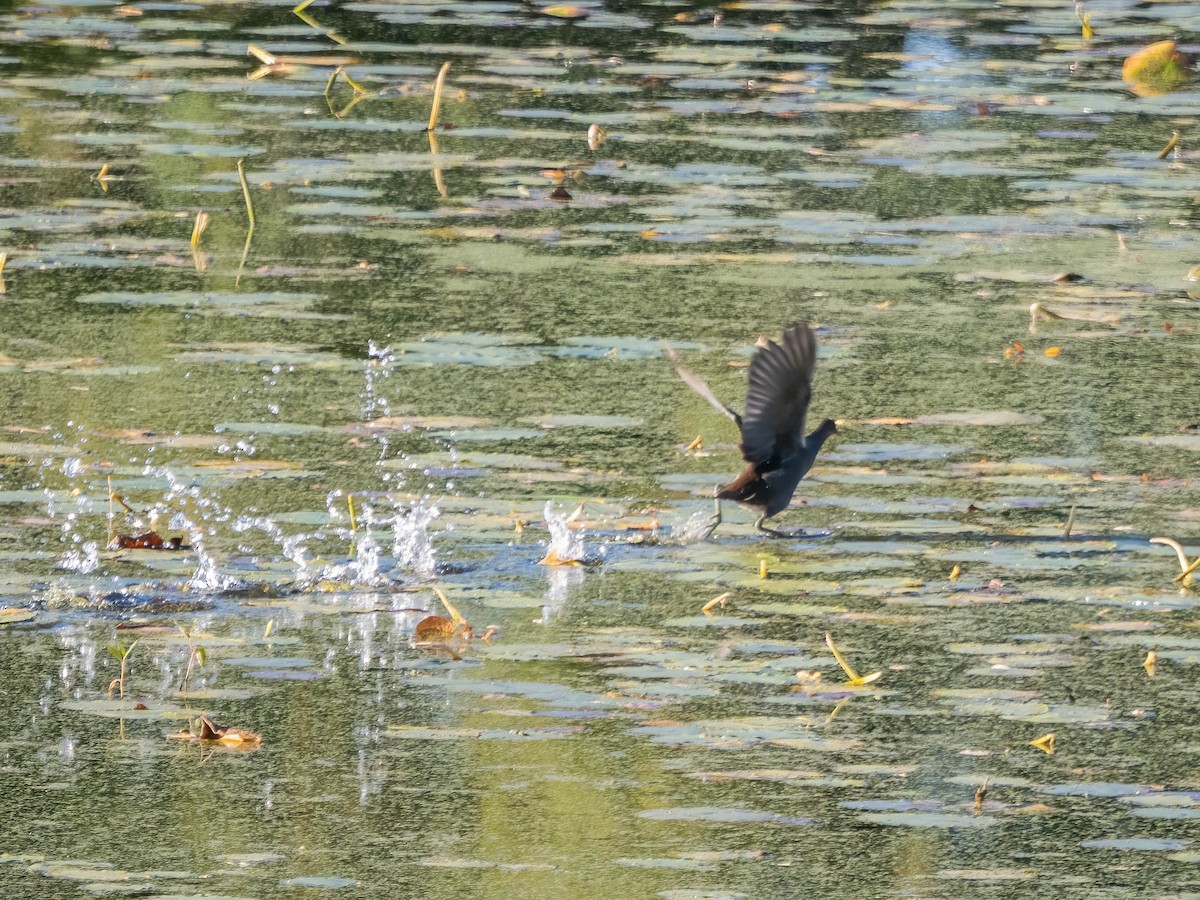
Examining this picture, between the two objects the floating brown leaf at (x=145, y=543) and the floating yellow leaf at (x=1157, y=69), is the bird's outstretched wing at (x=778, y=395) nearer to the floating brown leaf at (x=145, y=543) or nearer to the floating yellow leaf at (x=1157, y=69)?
the floating brown leaf at (x=145, y=543)

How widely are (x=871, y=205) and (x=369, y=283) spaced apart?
183 centimetres

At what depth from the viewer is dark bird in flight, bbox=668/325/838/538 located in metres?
4.64

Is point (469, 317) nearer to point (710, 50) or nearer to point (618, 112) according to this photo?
point (618, 112)

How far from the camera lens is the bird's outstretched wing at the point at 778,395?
460 centimetres

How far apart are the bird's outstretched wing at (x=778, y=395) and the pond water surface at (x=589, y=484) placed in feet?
0.83

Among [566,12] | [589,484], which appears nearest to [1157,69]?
[566,12]

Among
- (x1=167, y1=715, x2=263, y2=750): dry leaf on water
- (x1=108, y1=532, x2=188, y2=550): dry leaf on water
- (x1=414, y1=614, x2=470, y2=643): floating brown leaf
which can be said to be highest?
(x1=108, y1=532, x2=188, y2=550): dry leaf on water

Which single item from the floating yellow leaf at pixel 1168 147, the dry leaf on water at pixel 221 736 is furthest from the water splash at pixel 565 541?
the floating yellow leaf at pixel 1168 147

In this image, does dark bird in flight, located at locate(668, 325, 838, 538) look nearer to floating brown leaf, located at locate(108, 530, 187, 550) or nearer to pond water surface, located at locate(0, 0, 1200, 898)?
pond water surface, located at locate(0, 0, 1200, 898)

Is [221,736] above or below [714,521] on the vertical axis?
below

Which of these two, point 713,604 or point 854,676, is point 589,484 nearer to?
point 713,604

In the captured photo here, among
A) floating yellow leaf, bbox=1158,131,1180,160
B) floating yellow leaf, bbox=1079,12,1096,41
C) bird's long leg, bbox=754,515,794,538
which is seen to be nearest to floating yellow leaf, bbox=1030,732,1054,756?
bird's long leg, bbox=754,515,794,538

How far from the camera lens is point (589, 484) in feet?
16.8

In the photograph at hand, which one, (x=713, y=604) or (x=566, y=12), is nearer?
(x=713, y=604)
